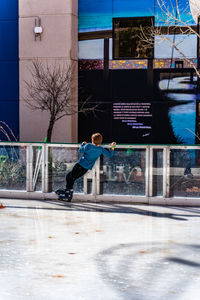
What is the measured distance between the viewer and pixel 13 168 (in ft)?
38.7

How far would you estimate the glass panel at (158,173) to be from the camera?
10.8 m

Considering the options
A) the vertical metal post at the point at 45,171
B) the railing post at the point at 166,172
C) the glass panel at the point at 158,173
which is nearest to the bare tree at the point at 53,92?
the vertical metal post at the point at 45,171

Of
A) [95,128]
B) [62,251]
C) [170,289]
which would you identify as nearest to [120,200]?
[62,251]

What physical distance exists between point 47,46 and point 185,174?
447 inches

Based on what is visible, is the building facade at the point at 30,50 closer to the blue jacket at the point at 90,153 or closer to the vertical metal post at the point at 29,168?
the vertical metal post at the point at 29,168

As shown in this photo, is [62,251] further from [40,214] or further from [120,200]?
[120,200]

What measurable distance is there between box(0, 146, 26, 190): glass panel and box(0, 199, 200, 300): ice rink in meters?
1.38

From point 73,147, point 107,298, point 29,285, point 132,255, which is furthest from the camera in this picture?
point 73,147

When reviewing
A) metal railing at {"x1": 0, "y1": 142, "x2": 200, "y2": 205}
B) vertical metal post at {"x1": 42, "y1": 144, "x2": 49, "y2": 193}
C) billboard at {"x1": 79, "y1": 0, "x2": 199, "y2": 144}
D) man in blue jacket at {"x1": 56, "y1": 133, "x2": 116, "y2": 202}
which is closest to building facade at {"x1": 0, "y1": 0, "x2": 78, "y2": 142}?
billboard at {"x1": 79, "y1": 0, "x2": 199, "y2": 144}

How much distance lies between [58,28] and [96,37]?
59.4 inches

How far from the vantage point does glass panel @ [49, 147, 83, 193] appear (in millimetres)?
11346

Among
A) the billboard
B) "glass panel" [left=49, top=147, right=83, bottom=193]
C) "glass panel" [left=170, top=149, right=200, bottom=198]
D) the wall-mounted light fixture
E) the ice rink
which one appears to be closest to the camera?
the ice rink

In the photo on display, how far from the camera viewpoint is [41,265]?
617 centimetres

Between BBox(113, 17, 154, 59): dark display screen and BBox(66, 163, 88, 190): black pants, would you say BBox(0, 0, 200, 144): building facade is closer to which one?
BBox(113, 17, 154, 59): dark display screen
